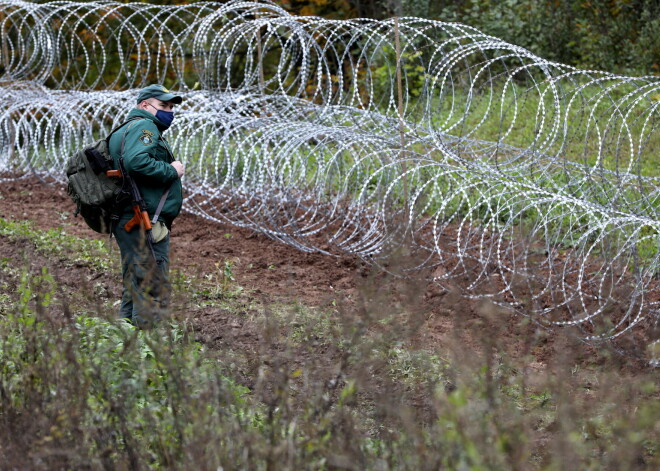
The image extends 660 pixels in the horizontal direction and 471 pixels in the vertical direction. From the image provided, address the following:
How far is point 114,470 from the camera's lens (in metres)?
3.06

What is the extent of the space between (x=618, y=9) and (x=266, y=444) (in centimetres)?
1404

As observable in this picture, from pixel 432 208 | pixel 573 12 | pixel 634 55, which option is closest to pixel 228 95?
pixel 432 208

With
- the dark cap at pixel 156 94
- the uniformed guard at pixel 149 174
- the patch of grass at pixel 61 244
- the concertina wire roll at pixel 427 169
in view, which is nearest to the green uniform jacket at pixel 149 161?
the uniformed guard at pixel 149 174

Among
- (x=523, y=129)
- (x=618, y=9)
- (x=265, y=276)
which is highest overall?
(x=618, y=9)

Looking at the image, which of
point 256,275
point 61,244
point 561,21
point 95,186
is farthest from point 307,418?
point 561,21

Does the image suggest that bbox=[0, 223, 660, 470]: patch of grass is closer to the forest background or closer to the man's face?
the man's face

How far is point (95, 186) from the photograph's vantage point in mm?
5770

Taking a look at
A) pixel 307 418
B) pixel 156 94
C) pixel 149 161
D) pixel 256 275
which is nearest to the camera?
pixel 307 418

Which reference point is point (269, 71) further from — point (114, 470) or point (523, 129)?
point (114, 470)

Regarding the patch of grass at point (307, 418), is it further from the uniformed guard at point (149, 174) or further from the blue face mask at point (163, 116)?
the blue face mask at point (163, 116)

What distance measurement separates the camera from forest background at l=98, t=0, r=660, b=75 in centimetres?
1451

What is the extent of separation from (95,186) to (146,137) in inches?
18.6

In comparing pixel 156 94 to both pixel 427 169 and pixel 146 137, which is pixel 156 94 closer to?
pixel 146 137

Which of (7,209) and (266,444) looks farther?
(7,209)
